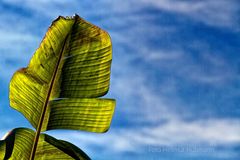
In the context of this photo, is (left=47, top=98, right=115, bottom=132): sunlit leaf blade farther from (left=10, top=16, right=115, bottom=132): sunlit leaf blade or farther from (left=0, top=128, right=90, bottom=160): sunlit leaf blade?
(left=0, top=128, right=90, bottom=160): sunlit leaf blade

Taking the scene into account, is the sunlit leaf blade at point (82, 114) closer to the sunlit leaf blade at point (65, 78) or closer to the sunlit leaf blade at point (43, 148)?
the sunlit leaf blade at point (65, 78)

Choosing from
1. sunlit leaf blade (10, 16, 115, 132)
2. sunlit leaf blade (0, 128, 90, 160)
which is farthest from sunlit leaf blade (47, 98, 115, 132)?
sunlit leaf blade (0, 128, 90, 160)

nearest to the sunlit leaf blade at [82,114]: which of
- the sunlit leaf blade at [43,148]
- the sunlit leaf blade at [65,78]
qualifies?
the sunlit leaf blade at [65,78]

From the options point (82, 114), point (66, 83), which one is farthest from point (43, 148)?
point (66, 83)

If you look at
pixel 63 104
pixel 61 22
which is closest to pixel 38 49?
pixel 61 22

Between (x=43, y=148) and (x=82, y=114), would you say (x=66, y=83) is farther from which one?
(x=43, y=148)

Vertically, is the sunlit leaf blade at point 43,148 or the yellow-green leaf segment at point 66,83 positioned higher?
the yellow-green leaf segment at point 66,83

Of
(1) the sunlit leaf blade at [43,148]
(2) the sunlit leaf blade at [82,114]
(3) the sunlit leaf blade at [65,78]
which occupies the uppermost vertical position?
(3) the sunlit leaf blade at [65,78]
